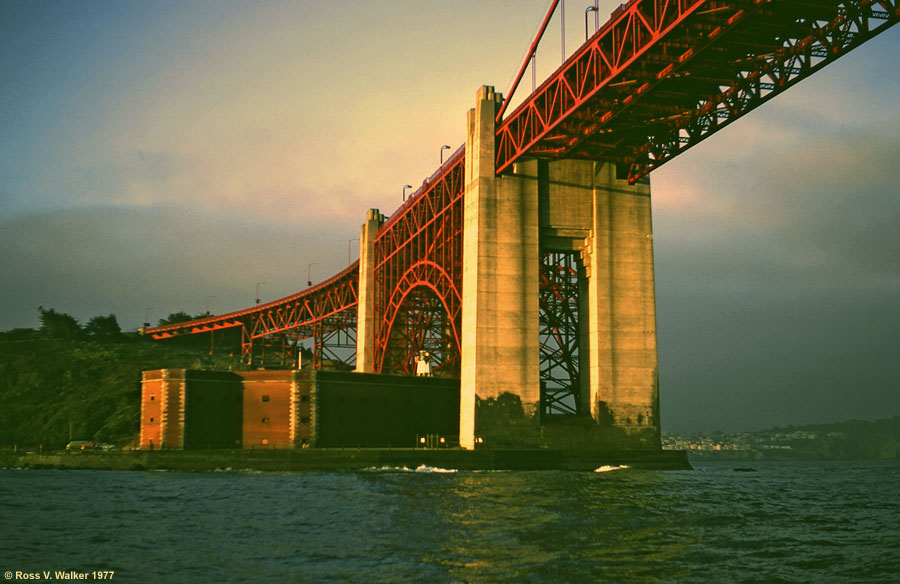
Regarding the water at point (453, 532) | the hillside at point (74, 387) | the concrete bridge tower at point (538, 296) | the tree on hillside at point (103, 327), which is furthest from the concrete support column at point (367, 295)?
the tree on hillside at point (103, 327)

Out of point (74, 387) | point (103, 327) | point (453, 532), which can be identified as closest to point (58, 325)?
point (103, 327)

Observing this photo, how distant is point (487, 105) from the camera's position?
5925 cm

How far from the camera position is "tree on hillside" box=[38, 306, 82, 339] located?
152250mm

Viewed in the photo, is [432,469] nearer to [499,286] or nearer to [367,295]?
[499,286]

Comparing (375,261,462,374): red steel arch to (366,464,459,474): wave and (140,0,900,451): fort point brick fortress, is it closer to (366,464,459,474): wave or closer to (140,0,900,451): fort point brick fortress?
(140,0,900,451): fort point brick fortress

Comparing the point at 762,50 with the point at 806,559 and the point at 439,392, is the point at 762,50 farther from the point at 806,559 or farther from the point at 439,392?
the point at 439,392

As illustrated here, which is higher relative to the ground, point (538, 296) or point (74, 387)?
point (538, 296)

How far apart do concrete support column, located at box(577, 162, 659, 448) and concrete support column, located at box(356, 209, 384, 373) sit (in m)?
36.1

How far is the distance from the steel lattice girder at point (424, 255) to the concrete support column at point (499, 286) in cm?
719

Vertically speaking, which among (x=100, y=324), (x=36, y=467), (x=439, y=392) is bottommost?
(x=36, y=467)

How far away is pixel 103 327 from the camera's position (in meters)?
156

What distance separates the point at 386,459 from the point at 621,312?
1830 centimetres

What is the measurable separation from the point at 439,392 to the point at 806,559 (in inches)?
1905

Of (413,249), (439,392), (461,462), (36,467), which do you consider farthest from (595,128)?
(36,467)
